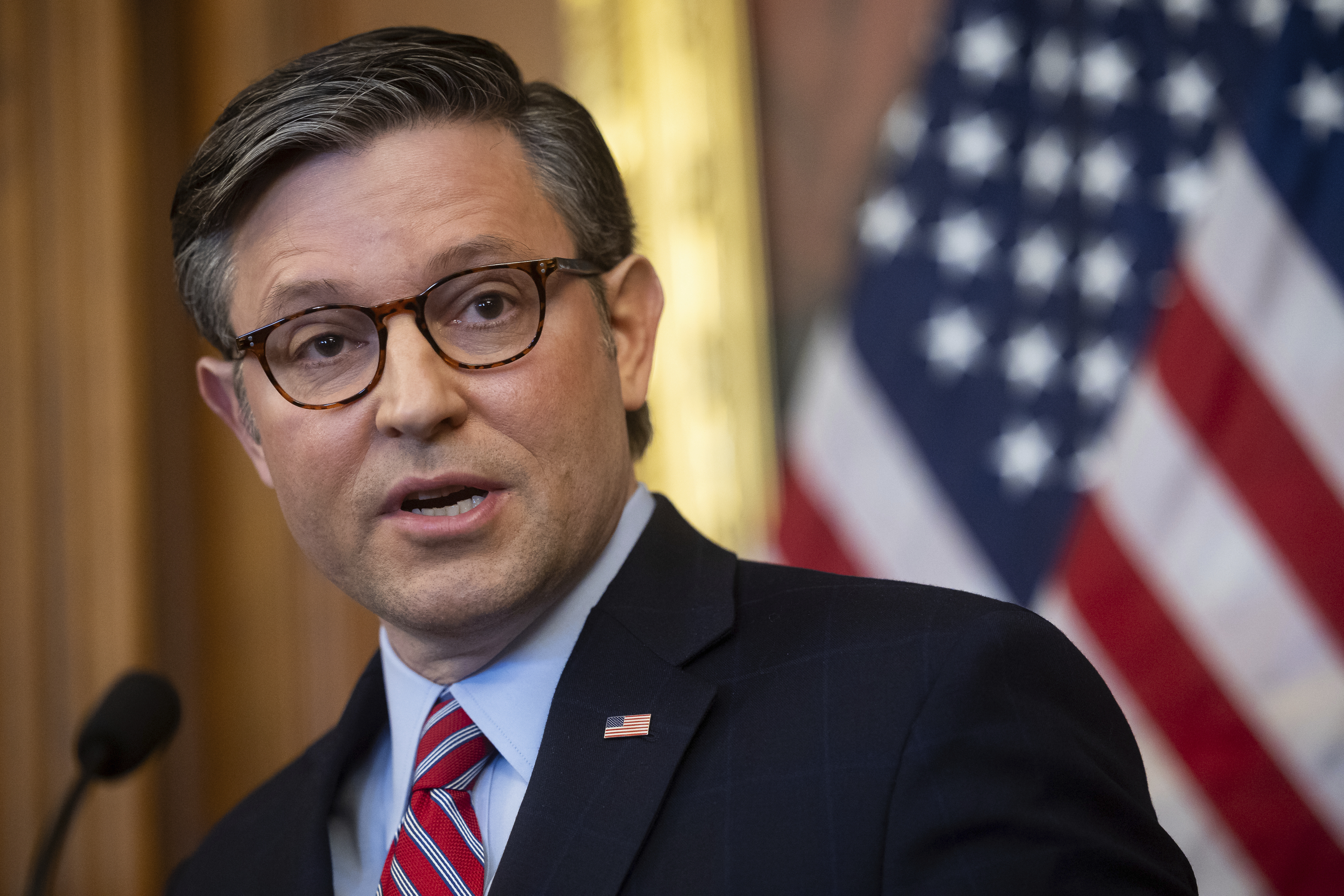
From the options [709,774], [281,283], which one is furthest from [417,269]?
[709,774]

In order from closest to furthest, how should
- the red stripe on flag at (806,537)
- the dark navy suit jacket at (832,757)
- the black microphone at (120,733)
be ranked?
the dark navy suit jacket at (832,757)
the black microphone at (120,733)
the red stripe on flag at (806,537)

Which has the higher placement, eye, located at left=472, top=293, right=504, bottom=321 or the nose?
eye, located at left=472, top=293, right=504, bottom=321

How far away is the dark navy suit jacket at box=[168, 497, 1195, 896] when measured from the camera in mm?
1028

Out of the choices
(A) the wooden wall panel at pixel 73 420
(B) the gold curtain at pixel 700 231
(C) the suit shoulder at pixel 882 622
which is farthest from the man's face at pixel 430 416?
(A) the wooden wall panel at pixel 73 420

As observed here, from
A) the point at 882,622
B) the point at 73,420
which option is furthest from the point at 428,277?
the point at 73,420

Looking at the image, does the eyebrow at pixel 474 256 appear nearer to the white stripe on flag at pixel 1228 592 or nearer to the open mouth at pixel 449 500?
the open mouth at pixel 449 500

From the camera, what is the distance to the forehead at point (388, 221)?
132cm

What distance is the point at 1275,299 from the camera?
101 inches

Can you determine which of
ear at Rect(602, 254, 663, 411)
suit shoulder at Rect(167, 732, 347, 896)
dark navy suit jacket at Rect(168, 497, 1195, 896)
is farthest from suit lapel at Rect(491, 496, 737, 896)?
suit shoulder at Rect(167, 732, 347, 896)

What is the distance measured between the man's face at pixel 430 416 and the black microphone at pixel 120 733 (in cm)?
37

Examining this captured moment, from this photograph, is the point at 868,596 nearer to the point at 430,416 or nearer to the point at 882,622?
the point at 882,622

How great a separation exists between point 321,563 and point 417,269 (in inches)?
15.0

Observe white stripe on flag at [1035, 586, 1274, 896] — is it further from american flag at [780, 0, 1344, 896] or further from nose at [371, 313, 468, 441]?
nose at [371, 313, 468, 441]

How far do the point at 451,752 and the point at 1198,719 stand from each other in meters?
1.84
